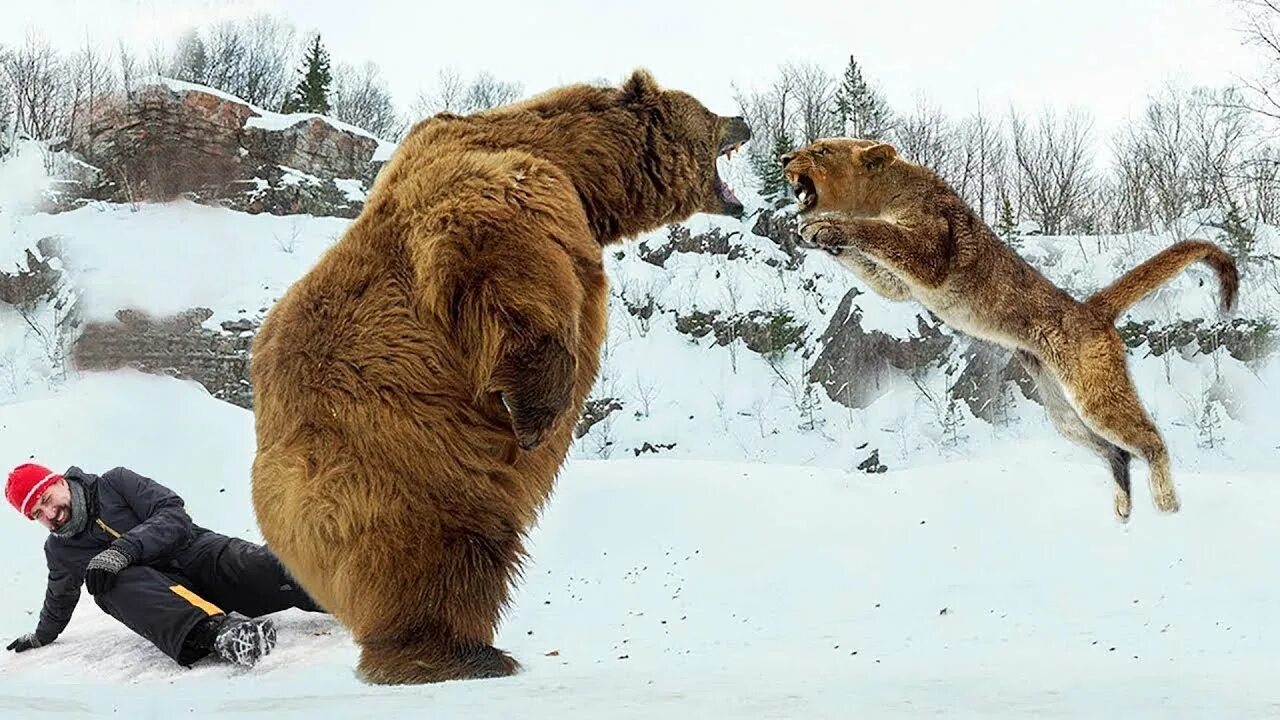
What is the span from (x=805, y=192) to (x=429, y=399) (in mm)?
1366

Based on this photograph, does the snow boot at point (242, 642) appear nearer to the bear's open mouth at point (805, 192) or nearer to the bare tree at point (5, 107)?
the bear's open mouth at point (805, 192)

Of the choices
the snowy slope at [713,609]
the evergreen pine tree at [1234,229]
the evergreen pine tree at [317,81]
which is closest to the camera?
the snowy slope at [713,609]

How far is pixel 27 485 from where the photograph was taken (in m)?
5.31

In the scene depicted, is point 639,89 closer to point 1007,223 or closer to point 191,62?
point 1007,223

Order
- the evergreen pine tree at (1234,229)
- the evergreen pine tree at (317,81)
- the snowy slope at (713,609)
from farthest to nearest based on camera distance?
the evergreen pine tree at (317,81)
the evergreen pine tree at (1234,229)
the snowy slope at (713,609)

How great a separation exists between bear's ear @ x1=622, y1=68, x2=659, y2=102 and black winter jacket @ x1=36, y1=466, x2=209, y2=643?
3182 mm

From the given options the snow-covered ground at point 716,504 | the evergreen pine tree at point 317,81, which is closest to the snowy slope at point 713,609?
the snow-covered ground at point 716,504

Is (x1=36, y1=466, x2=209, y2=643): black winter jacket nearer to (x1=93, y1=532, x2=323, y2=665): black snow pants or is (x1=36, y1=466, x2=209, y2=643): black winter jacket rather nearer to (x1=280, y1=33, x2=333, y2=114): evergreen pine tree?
(x1=93, y1=532, x2=323, y2=665): black snow pants

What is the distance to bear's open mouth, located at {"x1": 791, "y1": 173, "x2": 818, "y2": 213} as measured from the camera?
3.54 meters

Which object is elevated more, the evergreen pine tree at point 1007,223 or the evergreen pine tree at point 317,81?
the evergreen pine tree at point 317,81

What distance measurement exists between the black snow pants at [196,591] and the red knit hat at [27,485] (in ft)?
1.99

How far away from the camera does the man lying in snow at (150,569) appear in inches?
188

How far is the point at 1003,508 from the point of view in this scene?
8.89m

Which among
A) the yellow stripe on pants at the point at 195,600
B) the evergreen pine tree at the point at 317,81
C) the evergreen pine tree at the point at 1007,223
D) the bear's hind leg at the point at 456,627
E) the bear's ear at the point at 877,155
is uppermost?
the evergreen pine tree at the point at 317,81
